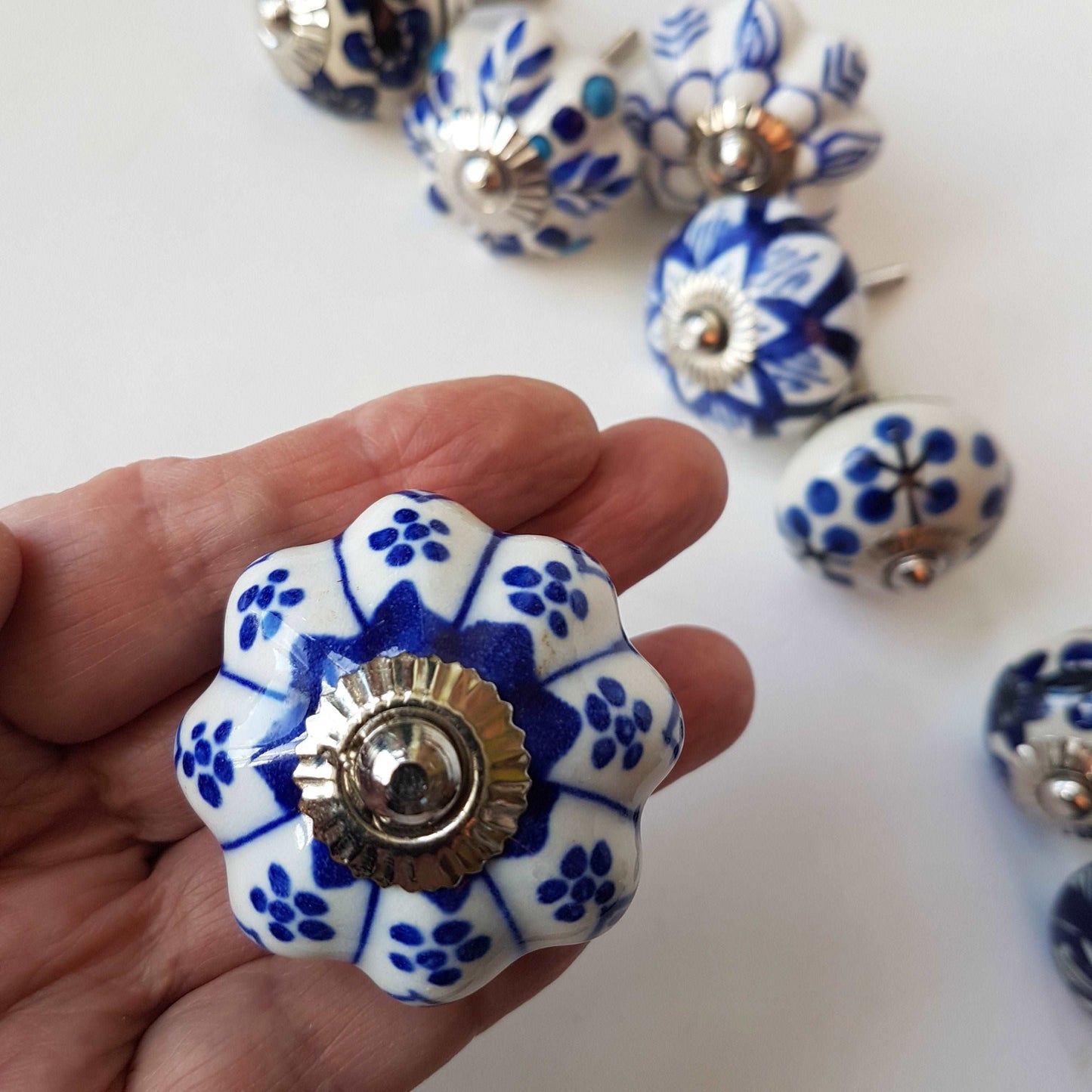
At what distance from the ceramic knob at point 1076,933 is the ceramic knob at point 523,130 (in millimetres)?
751

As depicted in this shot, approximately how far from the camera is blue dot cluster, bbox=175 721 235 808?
652 millimetres

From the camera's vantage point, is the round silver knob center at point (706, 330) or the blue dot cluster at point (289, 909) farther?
the round silver knob center at point (706, 330)

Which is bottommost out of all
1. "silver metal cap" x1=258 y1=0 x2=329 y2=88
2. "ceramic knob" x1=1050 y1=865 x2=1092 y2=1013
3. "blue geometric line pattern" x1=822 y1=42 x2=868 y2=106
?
"ceramic knob" x1=1050 y1=865 x2=1092 y2=1013

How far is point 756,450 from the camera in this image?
1.15 m

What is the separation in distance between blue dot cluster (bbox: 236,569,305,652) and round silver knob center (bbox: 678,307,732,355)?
50 cm

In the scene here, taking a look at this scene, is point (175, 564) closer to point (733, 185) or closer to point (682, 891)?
point (682, 891)

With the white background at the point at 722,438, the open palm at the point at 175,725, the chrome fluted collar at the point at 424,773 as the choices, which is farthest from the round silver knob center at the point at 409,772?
the white background at the point at 722,438

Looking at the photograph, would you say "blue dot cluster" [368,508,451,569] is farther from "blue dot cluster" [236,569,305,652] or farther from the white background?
the white background

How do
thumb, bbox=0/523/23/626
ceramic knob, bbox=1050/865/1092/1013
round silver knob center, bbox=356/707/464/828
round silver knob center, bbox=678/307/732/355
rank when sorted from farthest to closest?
round silver knob center, bbox=678/307/732/355 < ceramic knob, bbox=1050/865/1092/1013 < thumb, bbox=0/523/23/626 < round silver knob center, bbox=356/707/464/828

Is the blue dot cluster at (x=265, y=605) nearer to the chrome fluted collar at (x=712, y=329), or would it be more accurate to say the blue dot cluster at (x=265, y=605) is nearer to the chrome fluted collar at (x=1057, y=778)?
the chrome fluted collar at (x=712, y=329)

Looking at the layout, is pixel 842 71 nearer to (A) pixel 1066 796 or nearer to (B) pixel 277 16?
(B) pixel 277 16

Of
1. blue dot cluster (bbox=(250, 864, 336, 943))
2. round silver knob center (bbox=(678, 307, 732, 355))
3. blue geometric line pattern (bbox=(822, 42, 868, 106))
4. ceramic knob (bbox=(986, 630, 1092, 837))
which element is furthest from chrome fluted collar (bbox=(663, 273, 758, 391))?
blue dot cluster (bbox=(250, 864, 336, 943))

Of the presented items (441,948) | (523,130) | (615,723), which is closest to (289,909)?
(441,948)

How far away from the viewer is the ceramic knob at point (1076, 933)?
0.91 meters
